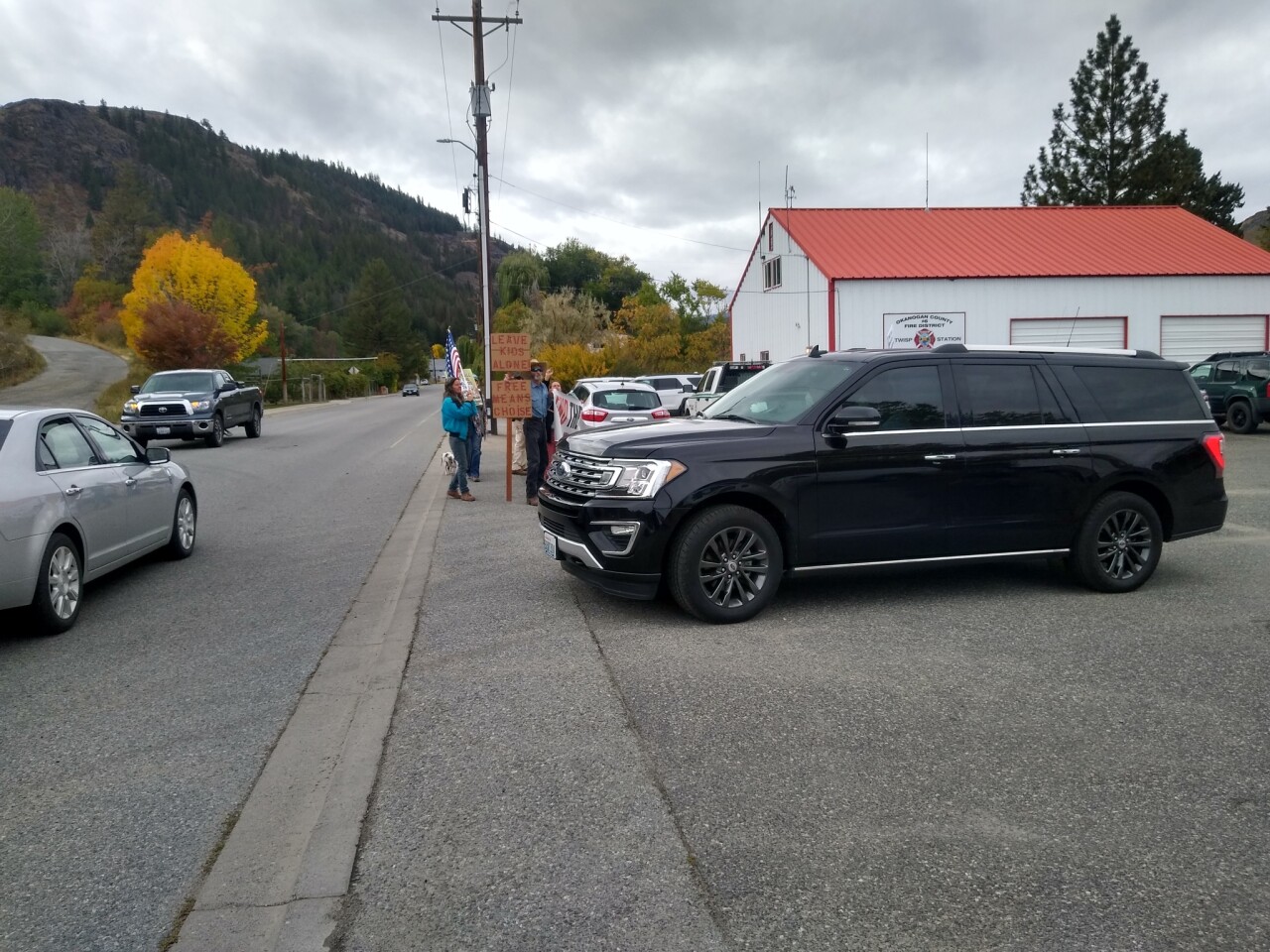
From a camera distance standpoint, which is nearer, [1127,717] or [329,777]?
[329,777]

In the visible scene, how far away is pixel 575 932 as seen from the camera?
300 centimetres

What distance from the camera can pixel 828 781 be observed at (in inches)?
160

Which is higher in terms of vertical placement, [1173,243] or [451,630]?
[1173,243]

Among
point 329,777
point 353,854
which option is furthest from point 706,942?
point 329,777

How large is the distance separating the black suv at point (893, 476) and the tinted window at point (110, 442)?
3.48 m

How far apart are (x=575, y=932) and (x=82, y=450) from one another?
6.21 m

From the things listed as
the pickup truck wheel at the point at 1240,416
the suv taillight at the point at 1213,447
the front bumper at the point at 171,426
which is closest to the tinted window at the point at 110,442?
the suv taillight at the point at 1213,447

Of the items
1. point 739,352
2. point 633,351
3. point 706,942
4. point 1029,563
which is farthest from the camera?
point 633,351

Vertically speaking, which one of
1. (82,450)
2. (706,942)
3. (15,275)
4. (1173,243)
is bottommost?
(706,942)

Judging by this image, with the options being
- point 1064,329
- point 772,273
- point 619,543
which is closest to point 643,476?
point 619,543

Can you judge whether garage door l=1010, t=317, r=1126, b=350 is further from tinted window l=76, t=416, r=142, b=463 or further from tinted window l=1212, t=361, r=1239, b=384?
tinted window l=76, t=416, r=142, b=463

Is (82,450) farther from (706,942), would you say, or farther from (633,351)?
(633,351)

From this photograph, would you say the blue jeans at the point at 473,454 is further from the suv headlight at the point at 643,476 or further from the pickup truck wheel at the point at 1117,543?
the pickup truck wheel at the point at 1117,543

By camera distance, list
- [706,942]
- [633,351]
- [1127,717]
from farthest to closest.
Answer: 1. [633,351]
2. [1127,717]
3. [706,942]
